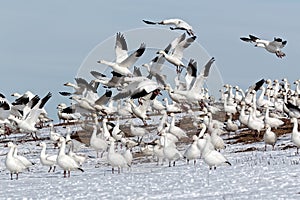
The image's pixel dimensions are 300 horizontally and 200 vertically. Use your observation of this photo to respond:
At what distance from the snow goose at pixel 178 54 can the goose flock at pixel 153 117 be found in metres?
0.04

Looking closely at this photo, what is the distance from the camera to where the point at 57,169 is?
22.4m

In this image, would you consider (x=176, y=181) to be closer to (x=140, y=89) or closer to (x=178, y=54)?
(x=140, y=89)

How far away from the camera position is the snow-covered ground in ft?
49.6

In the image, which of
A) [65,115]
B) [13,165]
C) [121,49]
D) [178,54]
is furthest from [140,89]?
[65,115]

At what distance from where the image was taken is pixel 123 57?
1135 inches

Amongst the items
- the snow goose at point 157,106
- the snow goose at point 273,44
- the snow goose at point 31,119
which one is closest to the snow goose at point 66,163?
the snow goose at point 31,119

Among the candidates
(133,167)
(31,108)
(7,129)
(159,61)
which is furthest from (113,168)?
(7,129)

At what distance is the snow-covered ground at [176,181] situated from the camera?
1512 centimetres

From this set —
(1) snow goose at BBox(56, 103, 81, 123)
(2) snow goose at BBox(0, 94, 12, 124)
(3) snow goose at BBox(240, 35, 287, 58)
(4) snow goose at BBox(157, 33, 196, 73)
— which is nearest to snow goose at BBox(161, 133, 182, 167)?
(4) snow goose at BBox(157, 33, 196, 73)

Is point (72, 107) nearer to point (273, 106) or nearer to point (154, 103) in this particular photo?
point (154, 103)

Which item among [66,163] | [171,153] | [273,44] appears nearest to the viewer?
[66,163]

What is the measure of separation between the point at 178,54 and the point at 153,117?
35.9 ft

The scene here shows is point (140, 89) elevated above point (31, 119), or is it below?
above

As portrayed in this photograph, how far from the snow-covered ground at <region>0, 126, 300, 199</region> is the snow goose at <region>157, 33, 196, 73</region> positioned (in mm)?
7032
